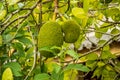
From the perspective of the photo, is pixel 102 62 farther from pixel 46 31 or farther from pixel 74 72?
pixel 46 31

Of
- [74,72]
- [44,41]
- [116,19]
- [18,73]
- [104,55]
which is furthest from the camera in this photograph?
[116,19]

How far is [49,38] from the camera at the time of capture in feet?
3.26

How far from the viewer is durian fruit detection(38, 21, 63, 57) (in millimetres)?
992

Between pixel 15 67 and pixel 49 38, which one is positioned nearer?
pixel 49 38

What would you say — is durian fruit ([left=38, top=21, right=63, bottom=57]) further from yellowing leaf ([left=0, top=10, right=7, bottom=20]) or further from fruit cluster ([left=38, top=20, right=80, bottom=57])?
yellowing leaf ([left=0, top=10, right=7, bottom=20])

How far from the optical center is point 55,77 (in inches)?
39.9

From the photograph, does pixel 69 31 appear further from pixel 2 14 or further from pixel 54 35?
pixel 2 14

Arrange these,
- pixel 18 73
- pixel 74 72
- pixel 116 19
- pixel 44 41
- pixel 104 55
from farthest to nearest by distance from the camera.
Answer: pixel 116 19 < pixel 104 55 < pixel 74 72 < pixel 18 73 < pixel 44 41

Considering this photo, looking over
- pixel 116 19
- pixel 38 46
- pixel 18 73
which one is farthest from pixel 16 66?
pixel 116 19

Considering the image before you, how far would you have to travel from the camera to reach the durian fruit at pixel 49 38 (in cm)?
99

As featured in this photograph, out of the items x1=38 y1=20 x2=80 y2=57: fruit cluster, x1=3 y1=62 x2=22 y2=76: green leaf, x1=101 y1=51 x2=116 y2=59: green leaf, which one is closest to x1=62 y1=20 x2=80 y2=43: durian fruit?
x1=38 y1=20 x2=80 y2=57: fruit cluster

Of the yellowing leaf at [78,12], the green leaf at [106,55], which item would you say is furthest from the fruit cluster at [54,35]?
the green leaf at [106,55]

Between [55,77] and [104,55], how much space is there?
74 cm

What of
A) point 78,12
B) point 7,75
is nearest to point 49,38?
point 7,75
